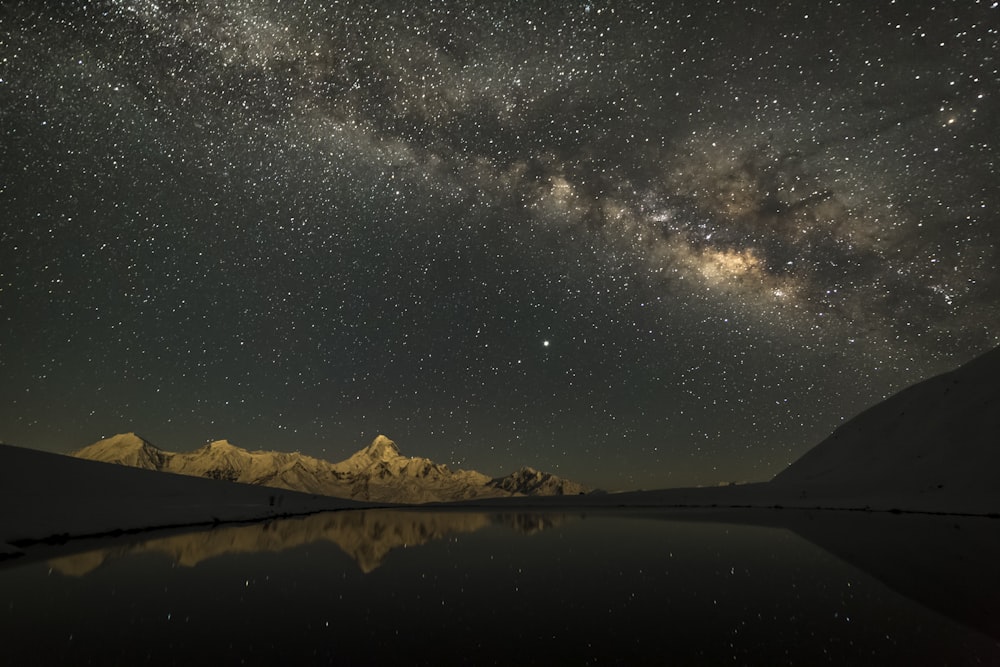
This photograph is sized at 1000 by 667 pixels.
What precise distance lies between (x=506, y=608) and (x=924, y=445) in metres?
101

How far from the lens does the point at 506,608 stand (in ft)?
32.6

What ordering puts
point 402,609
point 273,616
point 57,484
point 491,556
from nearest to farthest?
point 273,616 < point 402,609 < point 491,556 < point 57,484

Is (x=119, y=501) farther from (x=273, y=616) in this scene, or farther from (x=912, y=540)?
(x=912, y=540)

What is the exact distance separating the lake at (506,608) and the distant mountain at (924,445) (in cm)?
5948

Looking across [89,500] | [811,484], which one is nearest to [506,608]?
[89,500]

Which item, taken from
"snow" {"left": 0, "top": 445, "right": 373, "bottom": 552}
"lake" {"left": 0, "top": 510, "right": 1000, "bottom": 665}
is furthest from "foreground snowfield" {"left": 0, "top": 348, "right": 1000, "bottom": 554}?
"lake" {"left": 0, "top": 510, "right": 1000, "bottom": 665}

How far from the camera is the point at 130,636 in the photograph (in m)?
7.89

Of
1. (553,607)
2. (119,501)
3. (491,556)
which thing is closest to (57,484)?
(119,501)

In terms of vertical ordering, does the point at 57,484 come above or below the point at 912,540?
above

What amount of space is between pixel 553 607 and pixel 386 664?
444 centimetres

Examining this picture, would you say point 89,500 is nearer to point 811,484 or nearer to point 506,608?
point 506,608

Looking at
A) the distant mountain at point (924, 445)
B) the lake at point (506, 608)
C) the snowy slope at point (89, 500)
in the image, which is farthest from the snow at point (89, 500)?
the distant mountain at point (924, 445)

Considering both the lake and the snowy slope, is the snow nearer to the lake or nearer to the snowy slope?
the snowy slope

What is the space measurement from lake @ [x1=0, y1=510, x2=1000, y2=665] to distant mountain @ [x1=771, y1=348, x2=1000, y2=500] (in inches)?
2342
